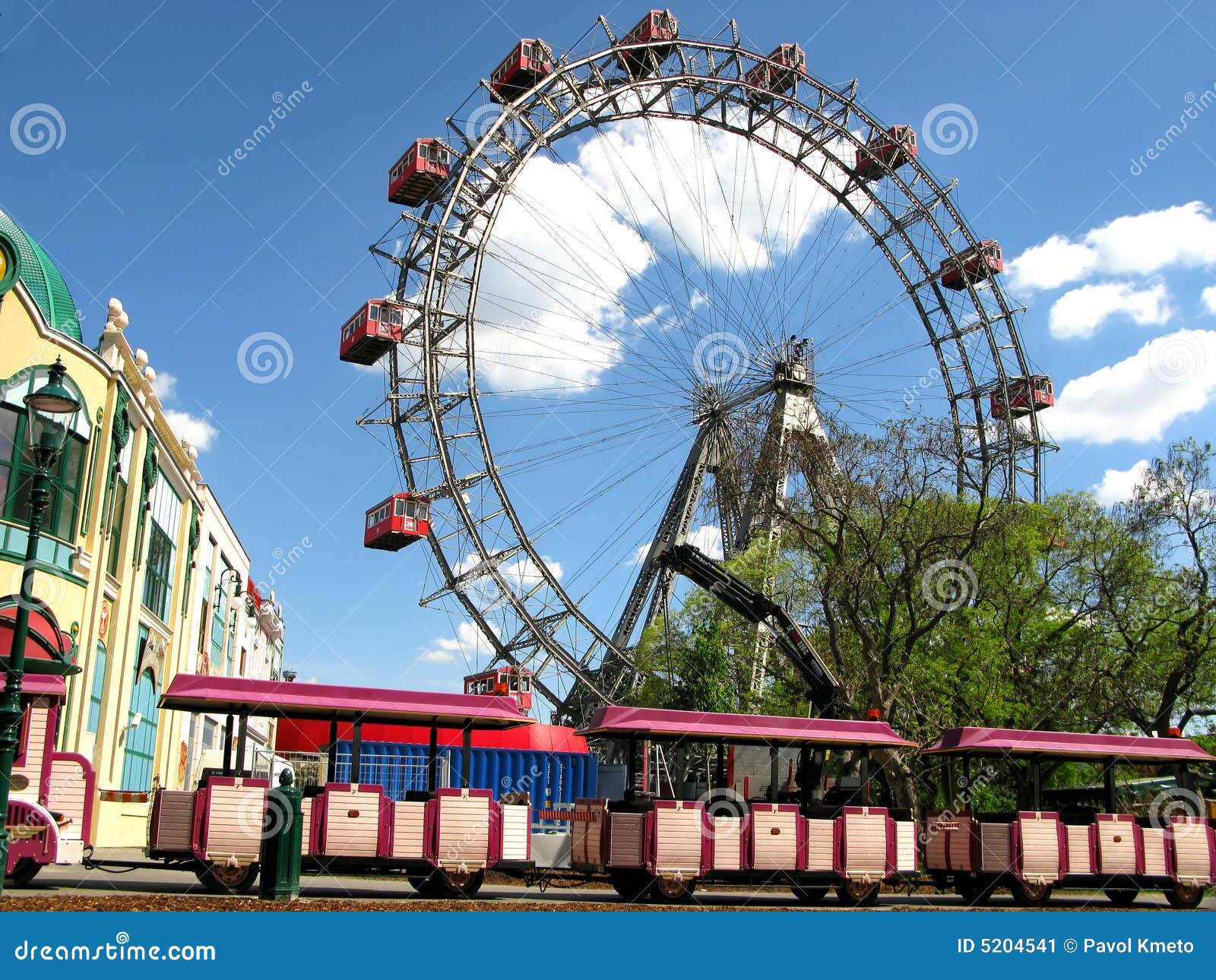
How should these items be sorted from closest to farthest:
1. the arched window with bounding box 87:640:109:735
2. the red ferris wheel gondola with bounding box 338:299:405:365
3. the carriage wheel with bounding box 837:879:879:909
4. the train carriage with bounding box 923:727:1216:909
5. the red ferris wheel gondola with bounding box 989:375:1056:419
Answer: the carriage wheel with bounding box 837:879:879:909 → the train carriage with bounding box 923:727:1216:909 → the arched window with bounding box 87:640:109:735 → the red ferris wheel gondola with bounding box 338:299:405:365 → the red ferris wheel gondola with bounding box 989:375:1056:419

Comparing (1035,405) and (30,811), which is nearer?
(30,811)

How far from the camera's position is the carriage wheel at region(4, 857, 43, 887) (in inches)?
542

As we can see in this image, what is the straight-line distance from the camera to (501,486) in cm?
3853

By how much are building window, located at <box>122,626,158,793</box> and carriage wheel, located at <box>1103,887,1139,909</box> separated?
21473mm

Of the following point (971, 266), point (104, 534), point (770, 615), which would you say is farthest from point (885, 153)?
point (104, 534)

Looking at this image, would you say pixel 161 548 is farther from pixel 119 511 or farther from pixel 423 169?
pixel 423 169

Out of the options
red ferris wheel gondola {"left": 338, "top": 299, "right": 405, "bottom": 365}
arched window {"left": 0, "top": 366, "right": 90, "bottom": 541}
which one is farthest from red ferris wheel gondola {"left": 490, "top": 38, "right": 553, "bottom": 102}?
arched window {"left": 0, "top": 366, "right": 90, "bottom": 541}

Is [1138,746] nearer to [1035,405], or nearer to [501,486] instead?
[501,486]

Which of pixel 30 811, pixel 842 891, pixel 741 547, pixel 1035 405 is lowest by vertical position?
pixel 842 891

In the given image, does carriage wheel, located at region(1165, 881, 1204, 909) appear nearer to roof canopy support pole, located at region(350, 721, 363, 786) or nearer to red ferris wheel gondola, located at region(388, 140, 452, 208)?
roof canopy support pole, located at region(350, 721, 363, 786)

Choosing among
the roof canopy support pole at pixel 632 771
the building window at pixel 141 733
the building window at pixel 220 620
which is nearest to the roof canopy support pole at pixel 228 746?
the roof canopy support pole at pixel 632 771

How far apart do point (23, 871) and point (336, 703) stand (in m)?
4.25

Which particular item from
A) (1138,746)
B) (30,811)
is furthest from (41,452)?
(1138,746)

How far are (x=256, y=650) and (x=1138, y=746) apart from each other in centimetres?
4187
